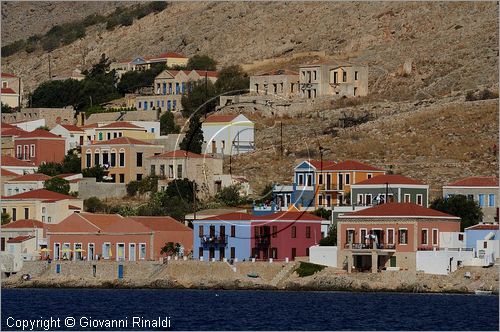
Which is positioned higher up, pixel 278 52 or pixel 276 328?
pixel 278 52

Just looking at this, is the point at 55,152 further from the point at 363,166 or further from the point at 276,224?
the point at 276,224

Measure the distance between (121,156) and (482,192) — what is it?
941 inches

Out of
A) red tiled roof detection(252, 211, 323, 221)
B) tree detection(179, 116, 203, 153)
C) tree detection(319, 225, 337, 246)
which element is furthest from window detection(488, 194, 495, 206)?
tree detection(179, 116, 203, 153)

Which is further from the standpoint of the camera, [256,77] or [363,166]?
[256,77]

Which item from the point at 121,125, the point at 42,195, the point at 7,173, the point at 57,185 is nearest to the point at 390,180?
the point at 42,195

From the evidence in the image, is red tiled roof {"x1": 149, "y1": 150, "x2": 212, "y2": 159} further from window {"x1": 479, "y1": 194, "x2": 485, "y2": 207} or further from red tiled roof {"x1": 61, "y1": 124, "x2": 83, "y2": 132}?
window {"x1": 479, "y1": 194, "x2": 485, "y2": 207}

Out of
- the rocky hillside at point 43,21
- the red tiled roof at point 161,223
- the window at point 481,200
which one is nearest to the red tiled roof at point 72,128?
the red tiled roof at point 161,223

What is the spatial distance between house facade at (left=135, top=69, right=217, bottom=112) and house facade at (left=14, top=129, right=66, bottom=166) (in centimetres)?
1236

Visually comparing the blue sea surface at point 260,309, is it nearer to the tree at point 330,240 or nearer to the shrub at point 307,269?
the shrub at point 307,269

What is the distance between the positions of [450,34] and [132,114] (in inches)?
1179

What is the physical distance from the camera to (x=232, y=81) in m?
129

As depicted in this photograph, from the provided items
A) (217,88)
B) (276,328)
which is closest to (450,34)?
(217,88)

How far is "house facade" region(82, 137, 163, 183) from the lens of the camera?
359 ft

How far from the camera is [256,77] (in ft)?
417
